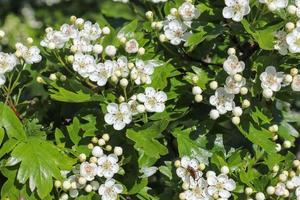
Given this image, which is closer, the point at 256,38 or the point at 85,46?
the point at 256,38

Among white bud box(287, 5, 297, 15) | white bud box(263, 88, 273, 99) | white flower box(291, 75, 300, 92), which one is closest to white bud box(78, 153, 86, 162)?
white bud box(263, 88, 273, 99)

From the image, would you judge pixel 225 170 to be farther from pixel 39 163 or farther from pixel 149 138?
pixel 39 163

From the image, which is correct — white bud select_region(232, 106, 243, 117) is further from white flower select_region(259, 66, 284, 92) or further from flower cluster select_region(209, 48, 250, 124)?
white flower select_region(259, 66, 284, 92)

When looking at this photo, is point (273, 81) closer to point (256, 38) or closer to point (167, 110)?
point (256, 38)

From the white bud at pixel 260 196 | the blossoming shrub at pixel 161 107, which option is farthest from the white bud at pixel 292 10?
the white bud at pixel 260 196

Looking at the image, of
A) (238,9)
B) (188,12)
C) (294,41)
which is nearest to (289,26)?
(294,41)

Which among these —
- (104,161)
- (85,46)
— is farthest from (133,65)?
(104,161)
